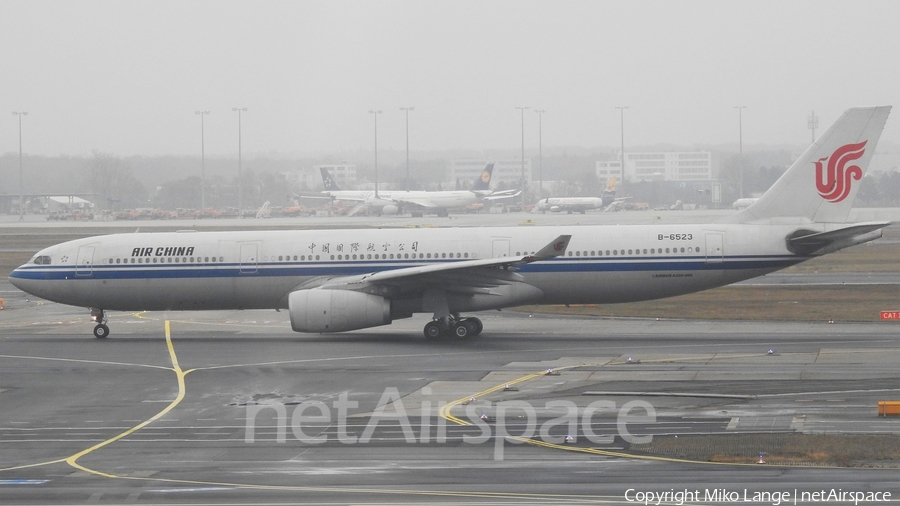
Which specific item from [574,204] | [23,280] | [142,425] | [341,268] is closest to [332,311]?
[341,268]

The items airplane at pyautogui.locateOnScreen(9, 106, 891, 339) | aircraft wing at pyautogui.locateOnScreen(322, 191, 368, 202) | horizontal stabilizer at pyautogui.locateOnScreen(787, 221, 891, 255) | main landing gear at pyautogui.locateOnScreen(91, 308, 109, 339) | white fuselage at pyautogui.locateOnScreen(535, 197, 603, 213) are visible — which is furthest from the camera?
aircraft wing at pyautogui.locateOnScreen(322, 191, 368, 202)

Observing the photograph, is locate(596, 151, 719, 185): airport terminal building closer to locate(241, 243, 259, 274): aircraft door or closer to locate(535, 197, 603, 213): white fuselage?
locate(535, 197, 603, 213): white fuselage

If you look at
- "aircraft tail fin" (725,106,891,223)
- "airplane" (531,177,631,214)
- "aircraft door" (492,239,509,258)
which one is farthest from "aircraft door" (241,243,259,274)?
"airplane" (531,177,631,214)

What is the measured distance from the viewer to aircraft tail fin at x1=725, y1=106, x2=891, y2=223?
3247cm

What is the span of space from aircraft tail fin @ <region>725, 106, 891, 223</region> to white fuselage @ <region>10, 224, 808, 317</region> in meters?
0.83

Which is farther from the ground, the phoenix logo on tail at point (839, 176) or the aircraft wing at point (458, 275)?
the phoenix logo on tail at point (839, 176)

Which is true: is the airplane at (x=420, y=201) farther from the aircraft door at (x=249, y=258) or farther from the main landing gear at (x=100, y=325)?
the aircraft door at (x=249, y=258)

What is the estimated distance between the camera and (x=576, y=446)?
668 inches

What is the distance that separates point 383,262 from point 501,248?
3.90m

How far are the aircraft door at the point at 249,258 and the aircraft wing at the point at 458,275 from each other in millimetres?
2595

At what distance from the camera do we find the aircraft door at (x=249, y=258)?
1332 inches

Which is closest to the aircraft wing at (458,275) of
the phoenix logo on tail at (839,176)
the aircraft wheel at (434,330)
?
the aircraft wheel at (434,330)

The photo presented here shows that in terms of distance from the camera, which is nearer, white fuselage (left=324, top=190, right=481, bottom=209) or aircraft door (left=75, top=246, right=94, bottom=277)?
aircraft door (left=75, top=246, right=94, bottom=277)

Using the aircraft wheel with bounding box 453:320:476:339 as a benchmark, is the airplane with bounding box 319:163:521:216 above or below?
above
